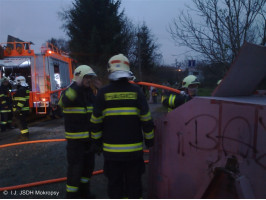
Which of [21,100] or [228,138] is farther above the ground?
[21,100]

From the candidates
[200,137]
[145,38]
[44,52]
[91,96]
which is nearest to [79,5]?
[145,38]

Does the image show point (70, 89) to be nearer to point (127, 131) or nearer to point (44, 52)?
point (127, 131)

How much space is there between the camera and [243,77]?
2670 millimetres

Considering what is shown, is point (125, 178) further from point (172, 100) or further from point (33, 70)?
point (33, 70)

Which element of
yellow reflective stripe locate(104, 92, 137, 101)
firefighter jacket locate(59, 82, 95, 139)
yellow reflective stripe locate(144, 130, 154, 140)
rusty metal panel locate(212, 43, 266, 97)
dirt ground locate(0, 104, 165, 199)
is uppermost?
rusty metal panel locate(212, 43, 266, 97)

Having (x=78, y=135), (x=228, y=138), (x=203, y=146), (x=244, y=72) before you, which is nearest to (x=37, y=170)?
(x=78, y=135)

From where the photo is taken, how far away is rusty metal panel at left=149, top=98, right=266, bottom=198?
1985 millimetres

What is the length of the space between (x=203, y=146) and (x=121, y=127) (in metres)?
0.80

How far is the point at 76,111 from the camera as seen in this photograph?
3.04 metres

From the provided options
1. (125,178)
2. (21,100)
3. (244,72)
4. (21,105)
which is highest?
(244,72)

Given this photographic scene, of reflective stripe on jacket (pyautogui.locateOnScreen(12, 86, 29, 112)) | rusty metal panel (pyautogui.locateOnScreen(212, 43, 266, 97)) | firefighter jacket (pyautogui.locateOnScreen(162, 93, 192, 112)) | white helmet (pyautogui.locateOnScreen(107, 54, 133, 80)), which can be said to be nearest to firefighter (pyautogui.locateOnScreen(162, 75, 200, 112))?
firefighter jacket (pyautogui.locateOnScreen(162, 93, 192, 112))

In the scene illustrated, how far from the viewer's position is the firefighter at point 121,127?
2400 millimetres

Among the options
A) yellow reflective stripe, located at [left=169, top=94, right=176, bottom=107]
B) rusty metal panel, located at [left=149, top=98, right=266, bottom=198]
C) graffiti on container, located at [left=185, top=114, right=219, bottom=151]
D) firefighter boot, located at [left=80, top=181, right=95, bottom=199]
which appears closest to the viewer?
rusty metal panel, located at [left=149, top=98, right=266, bottom=198]

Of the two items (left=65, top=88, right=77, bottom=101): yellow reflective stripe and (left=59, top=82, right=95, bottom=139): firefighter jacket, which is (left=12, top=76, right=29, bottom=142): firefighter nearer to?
(left=59, top=82, right=95, bottom=139): firefighter jacket
